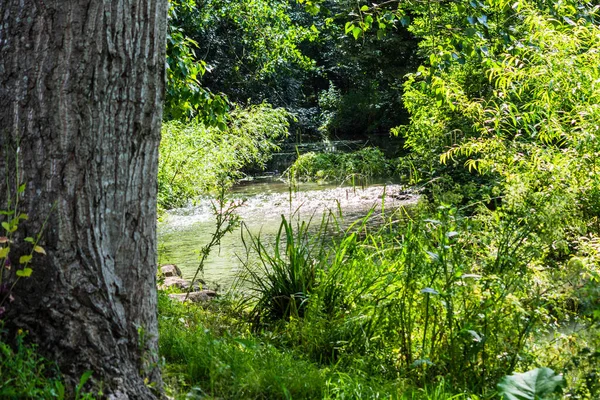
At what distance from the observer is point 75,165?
2.28 m

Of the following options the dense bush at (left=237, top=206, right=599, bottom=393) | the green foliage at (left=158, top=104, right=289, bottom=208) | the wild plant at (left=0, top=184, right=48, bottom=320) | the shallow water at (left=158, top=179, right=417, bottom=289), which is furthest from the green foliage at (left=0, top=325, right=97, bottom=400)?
the green foliage at (left=158, top=104, right=289, bottom=208)

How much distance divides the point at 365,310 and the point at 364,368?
0.59 m

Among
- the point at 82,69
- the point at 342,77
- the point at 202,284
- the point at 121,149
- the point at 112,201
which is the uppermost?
the point at 342,77

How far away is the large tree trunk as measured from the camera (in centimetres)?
224

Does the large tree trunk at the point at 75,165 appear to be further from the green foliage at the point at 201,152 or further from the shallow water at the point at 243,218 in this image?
the green foliage at the point at 201,152

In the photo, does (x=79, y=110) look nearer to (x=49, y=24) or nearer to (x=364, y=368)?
(x=49, y=24)

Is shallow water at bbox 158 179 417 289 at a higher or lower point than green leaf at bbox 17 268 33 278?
lower

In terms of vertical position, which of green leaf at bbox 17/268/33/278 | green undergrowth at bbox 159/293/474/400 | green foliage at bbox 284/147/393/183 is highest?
green leaf at bbox 17/268/33/278

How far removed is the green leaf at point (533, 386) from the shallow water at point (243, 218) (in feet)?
13.6

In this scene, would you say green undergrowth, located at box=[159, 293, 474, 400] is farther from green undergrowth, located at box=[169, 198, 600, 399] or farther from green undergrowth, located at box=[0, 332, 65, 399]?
green undergrowth, located at box=[0, 332, 65, 399]

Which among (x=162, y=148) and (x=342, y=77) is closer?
(x=162, y=148)

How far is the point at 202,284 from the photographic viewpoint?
6414 mm

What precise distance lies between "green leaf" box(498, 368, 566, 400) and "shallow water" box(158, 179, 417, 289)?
4130 mm

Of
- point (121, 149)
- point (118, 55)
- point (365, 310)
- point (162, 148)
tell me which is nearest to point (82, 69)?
point (118, 55)
